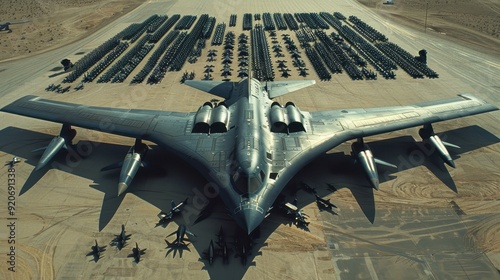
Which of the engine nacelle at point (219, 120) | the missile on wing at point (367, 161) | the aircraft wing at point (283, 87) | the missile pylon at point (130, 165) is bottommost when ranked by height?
the missile on wing at point (367, 161)

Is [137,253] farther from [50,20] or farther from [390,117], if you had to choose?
[50,20]

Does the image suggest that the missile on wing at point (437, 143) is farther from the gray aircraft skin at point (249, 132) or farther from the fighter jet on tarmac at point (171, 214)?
the fighter jet on tarmac at point (171, 214)

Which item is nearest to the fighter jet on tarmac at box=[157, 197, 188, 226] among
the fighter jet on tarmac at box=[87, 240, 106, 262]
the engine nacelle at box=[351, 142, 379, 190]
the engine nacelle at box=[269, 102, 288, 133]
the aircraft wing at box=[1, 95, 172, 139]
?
the fighter jet on tarmac at box=[87, 240, 106, 262]

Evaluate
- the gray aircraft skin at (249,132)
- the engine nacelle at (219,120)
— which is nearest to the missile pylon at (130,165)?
the gray aircraft skin at (249,132)

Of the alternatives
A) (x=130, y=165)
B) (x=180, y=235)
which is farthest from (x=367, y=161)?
(x=130, y=165)

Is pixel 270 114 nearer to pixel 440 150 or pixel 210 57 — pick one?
pixel 440 150

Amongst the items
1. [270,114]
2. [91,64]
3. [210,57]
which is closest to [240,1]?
[210,57]
